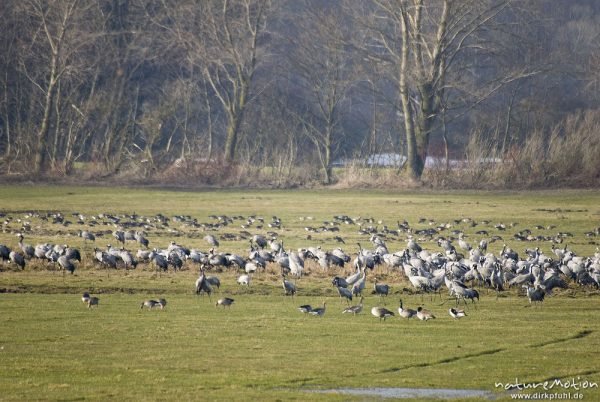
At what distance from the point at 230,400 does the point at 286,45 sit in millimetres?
68590

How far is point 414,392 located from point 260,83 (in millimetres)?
66215

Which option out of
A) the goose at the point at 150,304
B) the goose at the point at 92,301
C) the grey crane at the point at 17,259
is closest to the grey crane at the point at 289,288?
the goose at the point at 150,304

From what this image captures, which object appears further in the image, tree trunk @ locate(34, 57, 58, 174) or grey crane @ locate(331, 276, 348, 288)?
tree trunk @ locate(34, 57, 58, 174)

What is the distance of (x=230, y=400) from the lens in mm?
13484

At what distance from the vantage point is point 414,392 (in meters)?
14.2

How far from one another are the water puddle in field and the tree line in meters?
45.8

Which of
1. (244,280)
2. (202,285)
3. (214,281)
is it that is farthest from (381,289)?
(214,281)

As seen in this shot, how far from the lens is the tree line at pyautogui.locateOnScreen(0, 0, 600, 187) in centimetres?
6166

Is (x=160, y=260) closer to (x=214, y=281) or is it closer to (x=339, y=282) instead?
(x=214, y=281)

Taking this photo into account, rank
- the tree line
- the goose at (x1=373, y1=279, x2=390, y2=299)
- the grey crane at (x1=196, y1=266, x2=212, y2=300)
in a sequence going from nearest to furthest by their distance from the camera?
the grey crane at (x1=196, y1=266, x2=212, y2=300)
the goose at (x1=373, y1=279, x2=390, y2=299)
the tree line

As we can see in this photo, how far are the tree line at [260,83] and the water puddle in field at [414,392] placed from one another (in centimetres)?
4576

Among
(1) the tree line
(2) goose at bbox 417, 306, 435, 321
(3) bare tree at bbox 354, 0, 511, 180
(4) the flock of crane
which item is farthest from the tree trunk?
(2) goose at bbox 417, 306, 435, 321

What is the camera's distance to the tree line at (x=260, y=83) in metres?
61.7

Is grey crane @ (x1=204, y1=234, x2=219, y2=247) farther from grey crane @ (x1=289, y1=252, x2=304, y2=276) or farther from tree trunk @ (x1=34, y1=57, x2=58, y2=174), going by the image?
tree trunk @ (x1=34, y1=57, x2=58, y2=174)
